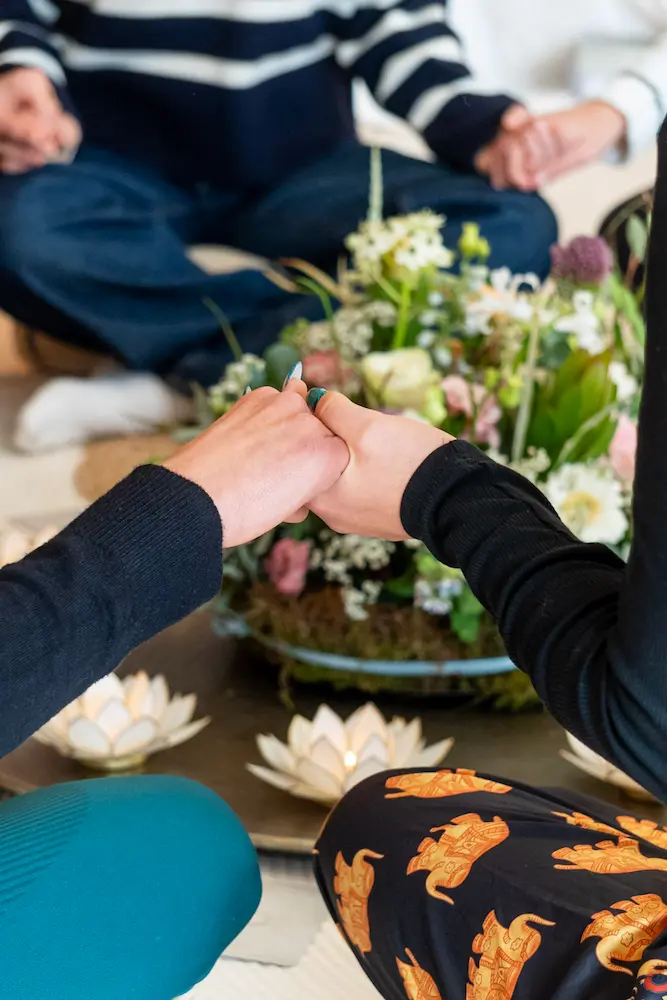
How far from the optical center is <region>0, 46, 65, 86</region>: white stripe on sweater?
5.41ft

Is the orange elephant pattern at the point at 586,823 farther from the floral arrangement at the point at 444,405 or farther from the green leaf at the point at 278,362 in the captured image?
A: the green leaf at the point at 278,362

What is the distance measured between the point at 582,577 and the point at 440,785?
0.77ft

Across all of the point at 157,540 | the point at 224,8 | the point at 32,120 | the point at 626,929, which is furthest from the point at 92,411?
the point at 626,929

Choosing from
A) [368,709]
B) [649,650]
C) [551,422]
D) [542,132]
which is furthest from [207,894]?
A: [542,132]

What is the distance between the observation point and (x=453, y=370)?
3.22 ft

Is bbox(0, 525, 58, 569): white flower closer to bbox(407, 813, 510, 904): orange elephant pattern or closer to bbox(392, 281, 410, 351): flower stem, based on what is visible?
bbox(392, 281, 410, 351): flower stem

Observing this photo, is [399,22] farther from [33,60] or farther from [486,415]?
[486,415]

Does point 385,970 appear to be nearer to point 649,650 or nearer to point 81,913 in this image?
point 81,913

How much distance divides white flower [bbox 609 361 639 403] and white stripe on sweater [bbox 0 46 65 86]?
110 centimetres

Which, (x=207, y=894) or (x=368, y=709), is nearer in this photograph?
(x=207, y=894)

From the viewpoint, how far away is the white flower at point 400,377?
35.4 inches

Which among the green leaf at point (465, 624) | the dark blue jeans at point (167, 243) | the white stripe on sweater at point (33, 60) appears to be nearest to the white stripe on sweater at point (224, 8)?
the white stripe on sweater at point (33, 60)

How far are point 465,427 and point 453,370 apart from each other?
67mm

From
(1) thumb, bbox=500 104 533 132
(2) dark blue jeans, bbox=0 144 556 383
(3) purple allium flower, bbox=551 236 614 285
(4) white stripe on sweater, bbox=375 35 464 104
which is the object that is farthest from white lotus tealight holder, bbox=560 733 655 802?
(4) white stripe on sweater, bbox=375 35 464 104
